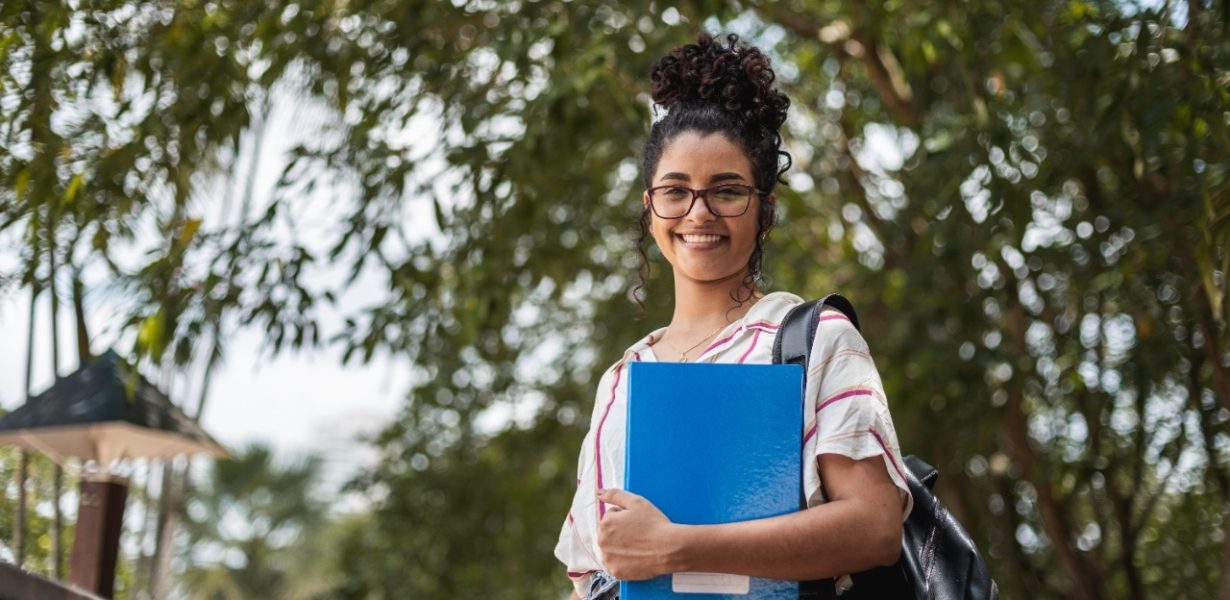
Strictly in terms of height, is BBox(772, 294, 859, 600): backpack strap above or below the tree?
above

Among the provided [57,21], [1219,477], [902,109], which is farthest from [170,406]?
[1219,477]

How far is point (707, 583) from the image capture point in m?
1.63

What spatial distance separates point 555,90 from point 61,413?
5.68 ft

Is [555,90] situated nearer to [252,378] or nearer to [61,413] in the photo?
[252,378]

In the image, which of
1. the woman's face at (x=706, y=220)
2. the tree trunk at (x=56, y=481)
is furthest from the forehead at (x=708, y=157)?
the tree trunk at (x=56, y=481)

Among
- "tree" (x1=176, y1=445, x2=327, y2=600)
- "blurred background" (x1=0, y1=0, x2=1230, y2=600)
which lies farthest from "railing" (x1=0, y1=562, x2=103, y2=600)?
"tree" (x1=176, y1=445, x2=327, y2=600)

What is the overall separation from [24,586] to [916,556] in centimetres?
128

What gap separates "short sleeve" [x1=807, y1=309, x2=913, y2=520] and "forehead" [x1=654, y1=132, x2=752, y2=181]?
0.25m

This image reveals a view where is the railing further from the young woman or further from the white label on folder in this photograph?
the white label on folder

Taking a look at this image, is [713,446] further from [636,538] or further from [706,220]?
[706,220]

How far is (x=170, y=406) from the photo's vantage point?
14.1ft

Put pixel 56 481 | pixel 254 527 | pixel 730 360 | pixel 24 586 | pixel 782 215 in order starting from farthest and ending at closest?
pixel 254 527
pixel 782 215
pixel 56 481
pixel 24 586
pixel 730 360

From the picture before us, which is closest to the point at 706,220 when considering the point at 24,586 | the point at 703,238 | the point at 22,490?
the point at 703,238

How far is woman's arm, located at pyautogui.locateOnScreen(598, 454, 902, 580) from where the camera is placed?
5.16ft
